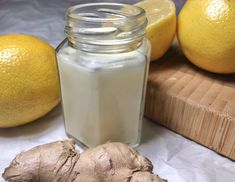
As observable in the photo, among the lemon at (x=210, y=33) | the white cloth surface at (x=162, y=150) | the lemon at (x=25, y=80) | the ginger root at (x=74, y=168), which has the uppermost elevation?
the lemon at (x=210, y=33)

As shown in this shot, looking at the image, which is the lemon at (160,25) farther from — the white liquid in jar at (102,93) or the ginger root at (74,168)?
the ginger root at (74,168)

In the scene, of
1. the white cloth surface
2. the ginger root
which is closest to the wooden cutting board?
the white cloth surface

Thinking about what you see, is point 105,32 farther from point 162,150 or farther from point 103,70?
point 162,150

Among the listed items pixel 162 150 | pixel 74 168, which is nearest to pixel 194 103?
pixel 162 150

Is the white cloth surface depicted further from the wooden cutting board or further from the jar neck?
the jar neck

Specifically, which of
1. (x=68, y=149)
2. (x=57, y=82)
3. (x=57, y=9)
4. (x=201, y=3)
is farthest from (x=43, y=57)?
(x=57, y=9)

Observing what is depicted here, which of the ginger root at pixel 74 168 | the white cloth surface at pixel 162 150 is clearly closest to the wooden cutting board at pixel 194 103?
the white cloth surface at pixel 162 150

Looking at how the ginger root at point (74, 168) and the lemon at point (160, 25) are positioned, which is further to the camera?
the lemon at point (160, 25)
